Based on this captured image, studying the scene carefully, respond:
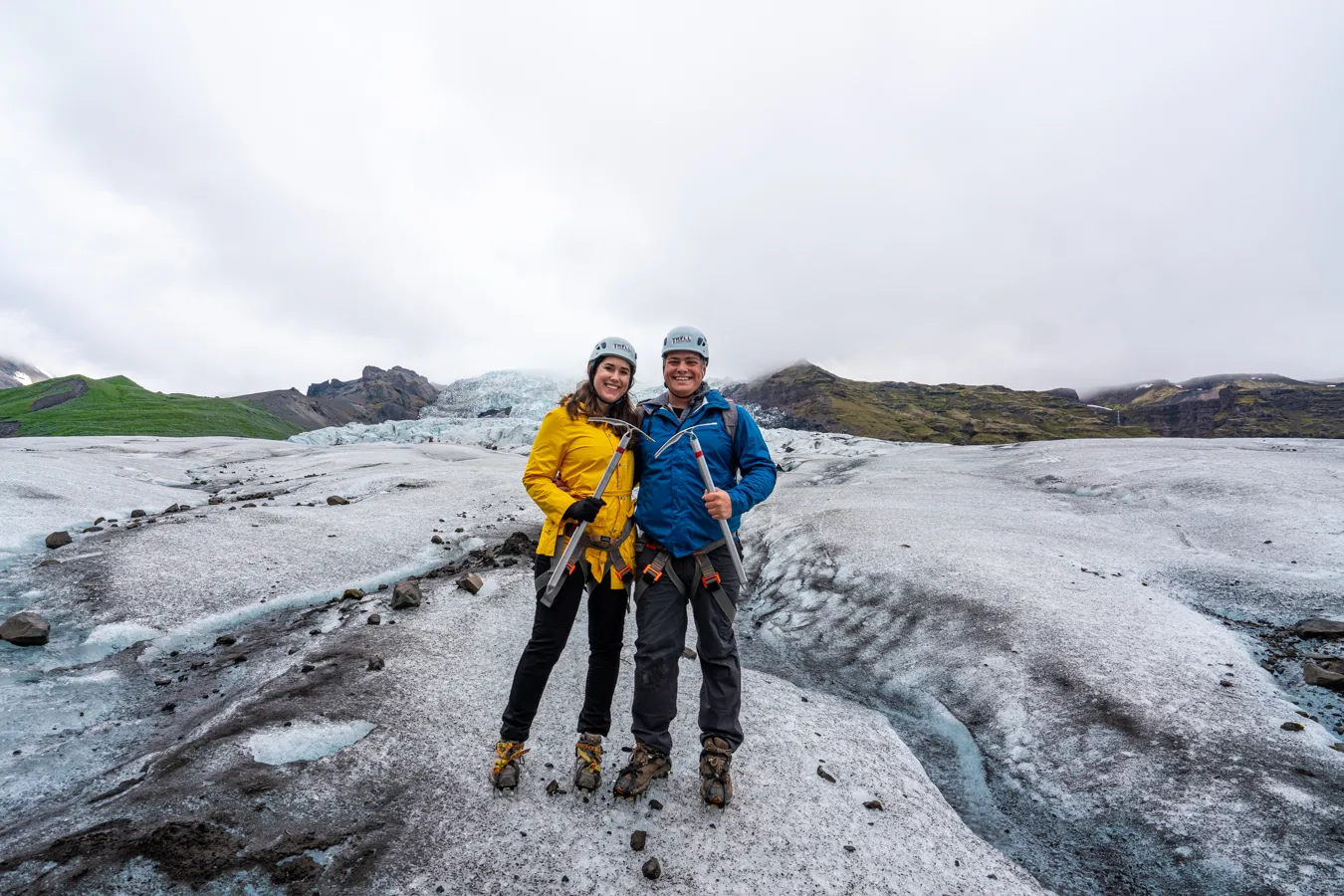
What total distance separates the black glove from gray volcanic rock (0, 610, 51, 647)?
25.5 feet

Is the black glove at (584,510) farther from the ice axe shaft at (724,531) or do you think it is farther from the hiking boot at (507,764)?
the hiking boot at (507,764)

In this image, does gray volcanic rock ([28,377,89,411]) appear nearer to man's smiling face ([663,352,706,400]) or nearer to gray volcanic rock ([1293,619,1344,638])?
man's smiling face ([663,352,706,400])

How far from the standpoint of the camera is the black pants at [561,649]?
5387 millimetres

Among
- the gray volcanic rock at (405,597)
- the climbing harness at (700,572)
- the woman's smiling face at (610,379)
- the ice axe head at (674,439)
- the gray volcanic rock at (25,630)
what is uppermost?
→ the woman's smiling face at (610,379)

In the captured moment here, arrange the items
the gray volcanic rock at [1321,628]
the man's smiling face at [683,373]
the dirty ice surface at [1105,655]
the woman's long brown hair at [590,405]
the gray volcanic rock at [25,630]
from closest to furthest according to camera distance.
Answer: the dirty ice surface at [1105,655] < the woman's long brown hair at [590,405] < the man's smiling face at [683,373] < the gray volcanic rock at [25,630] < the gray volcanic rock at [1321,628]

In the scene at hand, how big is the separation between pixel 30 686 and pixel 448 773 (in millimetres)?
5254

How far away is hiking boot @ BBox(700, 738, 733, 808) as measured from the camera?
518cm

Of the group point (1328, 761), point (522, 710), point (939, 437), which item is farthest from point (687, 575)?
point (939, 437)

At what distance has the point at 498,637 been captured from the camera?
28.5ft

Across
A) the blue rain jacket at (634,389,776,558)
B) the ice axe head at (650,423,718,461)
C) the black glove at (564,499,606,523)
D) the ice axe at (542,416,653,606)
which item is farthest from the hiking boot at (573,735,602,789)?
the ice axe head at (650,423,718,461)

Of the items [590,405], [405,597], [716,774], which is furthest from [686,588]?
[405,597]

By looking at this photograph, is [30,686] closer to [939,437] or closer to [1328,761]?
[1328,761]

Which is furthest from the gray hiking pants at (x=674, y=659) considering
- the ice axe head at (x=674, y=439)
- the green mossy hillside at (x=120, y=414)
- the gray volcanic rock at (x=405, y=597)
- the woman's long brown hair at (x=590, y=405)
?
the green mossy hillside at (x=120, y=414)

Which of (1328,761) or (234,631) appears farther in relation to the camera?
(234,631)
